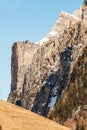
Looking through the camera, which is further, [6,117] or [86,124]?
[86,124]

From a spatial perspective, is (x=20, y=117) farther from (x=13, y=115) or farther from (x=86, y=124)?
(x=86, y=124)

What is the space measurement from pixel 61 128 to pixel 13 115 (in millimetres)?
4132

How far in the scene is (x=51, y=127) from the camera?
3406 cm

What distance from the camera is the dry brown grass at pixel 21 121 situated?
110 feet

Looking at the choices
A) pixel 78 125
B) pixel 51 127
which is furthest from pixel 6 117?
pixel 78 125

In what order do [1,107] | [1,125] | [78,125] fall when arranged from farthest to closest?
[78,125] → [1,107] → [1,125]

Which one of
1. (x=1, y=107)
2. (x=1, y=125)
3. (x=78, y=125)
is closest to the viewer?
(x=1, y=125)

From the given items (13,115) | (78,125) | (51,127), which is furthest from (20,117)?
(78,125)

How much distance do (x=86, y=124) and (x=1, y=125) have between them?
165 m

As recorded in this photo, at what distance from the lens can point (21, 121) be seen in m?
34.2

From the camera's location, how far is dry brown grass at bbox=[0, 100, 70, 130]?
3347 centimetres

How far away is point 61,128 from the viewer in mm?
34438

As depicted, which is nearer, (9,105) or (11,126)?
(11,126)

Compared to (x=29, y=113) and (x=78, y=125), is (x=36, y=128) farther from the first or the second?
(x=78, y=125)
